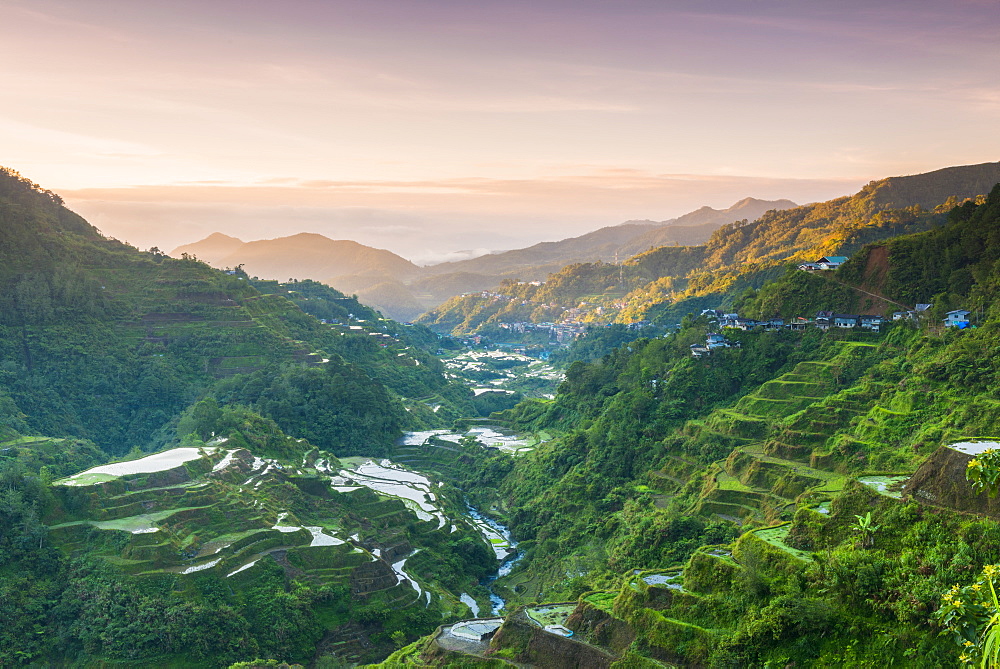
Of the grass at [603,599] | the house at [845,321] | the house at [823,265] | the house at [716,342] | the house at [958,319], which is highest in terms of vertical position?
the house at [823,265]

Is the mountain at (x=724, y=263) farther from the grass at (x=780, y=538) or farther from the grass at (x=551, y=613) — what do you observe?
the grass at (x=551, y=613)

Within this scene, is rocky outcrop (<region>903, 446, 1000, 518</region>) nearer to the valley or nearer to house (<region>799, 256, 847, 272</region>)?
the valley

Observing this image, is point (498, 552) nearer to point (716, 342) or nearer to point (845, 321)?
point (716, 342)

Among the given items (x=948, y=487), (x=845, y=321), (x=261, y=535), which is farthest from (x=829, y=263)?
(x=261, y=535)

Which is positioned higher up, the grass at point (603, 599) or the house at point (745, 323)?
the house at point (745, 323)

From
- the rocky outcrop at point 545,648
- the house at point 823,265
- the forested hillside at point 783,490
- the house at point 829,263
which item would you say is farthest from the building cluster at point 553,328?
the rocky outcrop at point 545,648

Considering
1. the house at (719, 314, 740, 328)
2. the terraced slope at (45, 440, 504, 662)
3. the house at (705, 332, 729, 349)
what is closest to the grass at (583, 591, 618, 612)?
the terraced slope at (45, 440, 504, 662)

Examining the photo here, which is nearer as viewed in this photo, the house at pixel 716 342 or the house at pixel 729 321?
the house at pixel 716 342

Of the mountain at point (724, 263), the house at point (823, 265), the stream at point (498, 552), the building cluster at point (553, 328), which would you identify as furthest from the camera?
the building cluster at point (553, 328)
